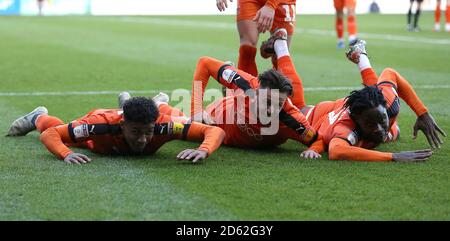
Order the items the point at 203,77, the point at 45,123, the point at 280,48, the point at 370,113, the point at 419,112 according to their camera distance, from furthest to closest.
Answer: the point at 280,48 < the point at 203,77 < the point at 45,123 < the point at 419,112 < the point at 370,113

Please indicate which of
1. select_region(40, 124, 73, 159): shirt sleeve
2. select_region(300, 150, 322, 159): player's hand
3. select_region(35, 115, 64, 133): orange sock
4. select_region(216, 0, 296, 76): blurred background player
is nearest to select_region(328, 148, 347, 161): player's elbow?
select_region(300, 150, 322, 159): player's hand

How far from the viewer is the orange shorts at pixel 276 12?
26.3 ft

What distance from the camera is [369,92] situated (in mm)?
6125

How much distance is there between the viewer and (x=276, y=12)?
818cm

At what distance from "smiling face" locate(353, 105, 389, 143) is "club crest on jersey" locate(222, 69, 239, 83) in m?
1.12

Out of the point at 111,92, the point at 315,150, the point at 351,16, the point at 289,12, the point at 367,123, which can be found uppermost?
the point at 289,12

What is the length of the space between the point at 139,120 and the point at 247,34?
8.45 feet

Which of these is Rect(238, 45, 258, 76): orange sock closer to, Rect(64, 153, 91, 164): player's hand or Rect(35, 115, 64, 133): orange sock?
Rect(35, 115, 64, 133): orange sock

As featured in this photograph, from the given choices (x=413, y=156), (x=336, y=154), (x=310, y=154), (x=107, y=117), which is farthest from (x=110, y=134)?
(x=413, y=156)

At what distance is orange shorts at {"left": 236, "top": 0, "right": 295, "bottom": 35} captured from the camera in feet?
26.3

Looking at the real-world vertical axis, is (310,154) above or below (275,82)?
below

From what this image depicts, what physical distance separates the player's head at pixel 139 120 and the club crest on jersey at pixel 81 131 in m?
0.26

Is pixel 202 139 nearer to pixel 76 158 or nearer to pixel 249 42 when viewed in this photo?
pixel 76 158
